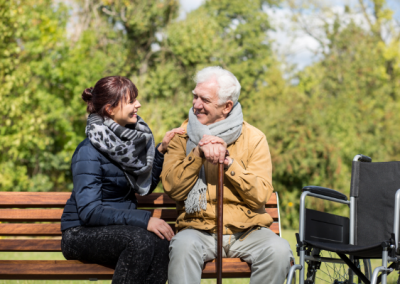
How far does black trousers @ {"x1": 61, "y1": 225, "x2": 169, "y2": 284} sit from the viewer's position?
2.38 m

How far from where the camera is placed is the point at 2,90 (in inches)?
245

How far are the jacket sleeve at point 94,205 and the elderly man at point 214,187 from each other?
0.85 feet

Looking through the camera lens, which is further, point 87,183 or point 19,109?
point 19,109

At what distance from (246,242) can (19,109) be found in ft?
16.8

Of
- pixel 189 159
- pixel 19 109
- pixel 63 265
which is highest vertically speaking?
pixel 19 109

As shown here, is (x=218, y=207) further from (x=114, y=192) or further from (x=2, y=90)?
(x=2, y=90)

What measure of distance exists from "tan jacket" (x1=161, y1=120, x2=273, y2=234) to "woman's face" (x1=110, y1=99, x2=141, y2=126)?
35 centimetres

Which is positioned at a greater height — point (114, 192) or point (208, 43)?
point (208, 43)

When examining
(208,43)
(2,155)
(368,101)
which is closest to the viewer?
(2,155)

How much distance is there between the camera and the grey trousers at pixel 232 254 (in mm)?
2430

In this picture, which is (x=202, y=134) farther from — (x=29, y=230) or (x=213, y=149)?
(x=29, y=230)

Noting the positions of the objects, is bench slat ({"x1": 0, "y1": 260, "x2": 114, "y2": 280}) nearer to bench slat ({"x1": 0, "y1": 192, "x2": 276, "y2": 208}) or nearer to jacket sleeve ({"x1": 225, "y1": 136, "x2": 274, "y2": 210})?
bench slat ({"x1": 0, "y1": 192, "x2": 276, "y2": 208})

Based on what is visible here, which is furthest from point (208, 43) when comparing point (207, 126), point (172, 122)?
point (207, 126)

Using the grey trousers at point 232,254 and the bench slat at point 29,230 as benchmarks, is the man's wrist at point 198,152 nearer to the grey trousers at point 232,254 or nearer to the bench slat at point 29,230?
the grey trousers at point 232,254
